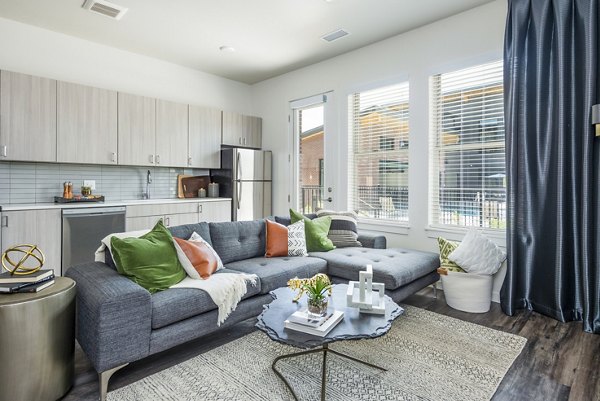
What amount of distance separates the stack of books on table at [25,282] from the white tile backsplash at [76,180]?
8.42 ft

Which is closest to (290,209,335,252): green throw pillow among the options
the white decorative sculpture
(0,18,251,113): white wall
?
the white decorative sculpture

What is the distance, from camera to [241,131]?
18.4 ft

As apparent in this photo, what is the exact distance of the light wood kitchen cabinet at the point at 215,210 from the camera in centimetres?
483

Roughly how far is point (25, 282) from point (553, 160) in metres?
3.89

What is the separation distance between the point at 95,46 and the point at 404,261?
4516 millimetres

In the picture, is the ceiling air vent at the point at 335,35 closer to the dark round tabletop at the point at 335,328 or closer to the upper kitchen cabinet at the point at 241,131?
the upper kitchen cabinet at the point at 241,131

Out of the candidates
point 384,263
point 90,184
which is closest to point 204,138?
point 90,184

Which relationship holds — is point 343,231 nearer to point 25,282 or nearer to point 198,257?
point 198,257

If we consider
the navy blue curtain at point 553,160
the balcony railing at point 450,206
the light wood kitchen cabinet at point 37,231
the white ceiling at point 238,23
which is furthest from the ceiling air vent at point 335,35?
the light wood kitchen cabinet at point 37,231

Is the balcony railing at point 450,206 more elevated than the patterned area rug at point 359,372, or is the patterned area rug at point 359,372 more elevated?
the balcony railing at point 450,206

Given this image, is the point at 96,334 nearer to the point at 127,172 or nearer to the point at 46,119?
the point at 46,119

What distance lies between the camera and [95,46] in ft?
14.2

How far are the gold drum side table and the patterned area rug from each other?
304 mm

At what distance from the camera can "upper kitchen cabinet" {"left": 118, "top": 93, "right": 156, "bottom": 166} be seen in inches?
170
